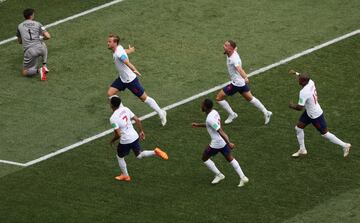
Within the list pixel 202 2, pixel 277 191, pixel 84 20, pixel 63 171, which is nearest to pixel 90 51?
pixel 84 20

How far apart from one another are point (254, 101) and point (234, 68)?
1047mm

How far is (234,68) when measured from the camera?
1063 inches

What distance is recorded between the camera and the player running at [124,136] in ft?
80.0

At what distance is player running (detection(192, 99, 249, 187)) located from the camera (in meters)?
24.0

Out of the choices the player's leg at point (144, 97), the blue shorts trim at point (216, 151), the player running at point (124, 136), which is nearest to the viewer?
the blue shorts trim at point (216, 151)

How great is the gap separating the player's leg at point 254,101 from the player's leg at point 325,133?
7.21ft

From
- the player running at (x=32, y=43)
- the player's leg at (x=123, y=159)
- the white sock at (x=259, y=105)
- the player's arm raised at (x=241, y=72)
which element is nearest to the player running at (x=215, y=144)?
the player's leg at (x=123, y=159)

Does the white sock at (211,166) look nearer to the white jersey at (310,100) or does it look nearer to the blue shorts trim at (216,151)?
the blue shorts trim at (216,151)

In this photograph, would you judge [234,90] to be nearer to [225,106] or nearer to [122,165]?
[225,106]

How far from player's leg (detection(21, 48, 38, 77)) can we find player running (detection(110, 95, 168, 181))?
693 cm

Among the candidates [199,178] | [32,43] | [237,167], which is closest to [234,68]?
[199,178]

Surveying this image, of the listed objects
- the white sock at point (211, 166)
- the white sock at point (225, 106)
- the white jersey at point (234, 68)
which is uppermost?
the white jersey at point (234, 68)

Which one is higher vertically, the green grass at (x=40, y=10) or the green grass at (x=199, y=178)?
the green grass at (x=199, y=178)

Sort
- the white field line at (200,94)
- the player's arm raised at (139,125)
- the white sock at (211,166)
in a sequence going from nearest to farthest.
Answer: the white sock at (211,166) → the player's arm raised at (139,125) → the white field line at (200,94)
